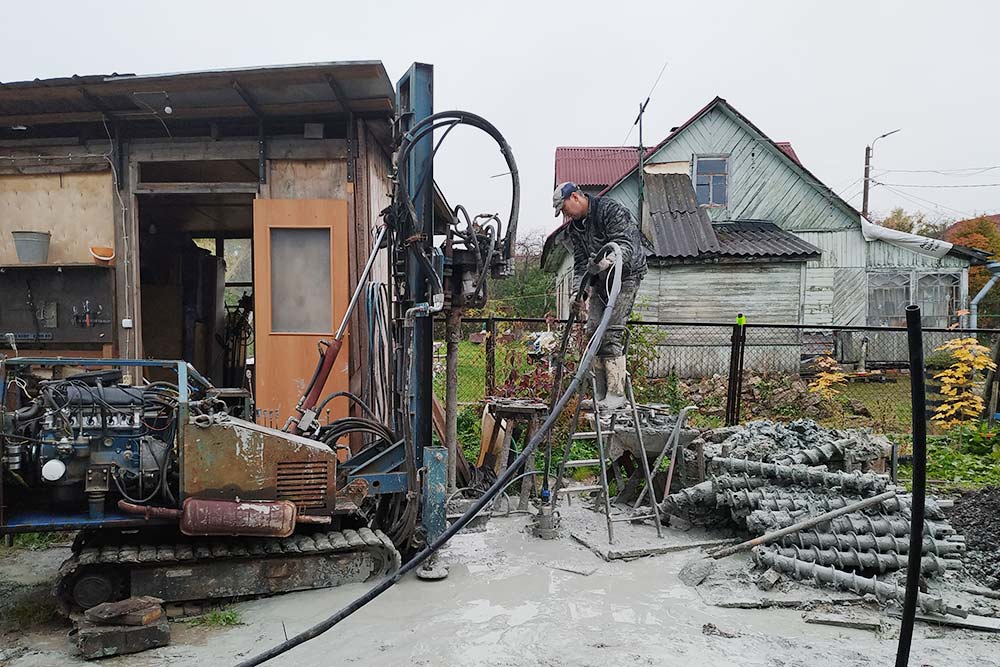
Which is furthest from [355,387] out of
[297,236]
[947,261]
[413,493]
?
[947,261]

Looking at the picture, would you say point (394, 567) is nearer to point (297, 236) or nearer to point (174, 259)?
point (297, 236)

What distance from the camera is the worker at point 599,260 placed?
471cm

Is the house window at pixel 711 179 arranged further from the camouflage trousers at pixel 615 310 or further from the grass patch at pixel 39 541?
the grass patch at pixel 39 541

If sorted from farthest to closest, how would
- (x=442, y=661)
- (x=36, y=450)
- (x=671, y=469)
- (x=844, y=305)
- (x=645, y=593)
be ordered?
(x=844, y=305)
(x=671, y=469)
(x=645, y=593)
(x=36, y=450)
(x=442, y=661)

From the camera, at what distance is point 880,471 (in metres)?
5.75

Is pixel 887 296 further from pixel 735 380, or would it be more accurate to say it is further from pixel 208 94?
pixel 208 94

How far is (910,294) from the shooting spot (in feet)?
→ 47.0

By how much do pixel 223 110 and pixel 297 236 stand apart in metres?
1.32

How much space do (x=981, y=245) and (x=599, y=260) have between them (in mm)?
21053

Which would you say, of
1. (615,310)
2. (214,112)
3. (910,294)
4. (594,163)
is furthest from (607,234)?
(594,163)

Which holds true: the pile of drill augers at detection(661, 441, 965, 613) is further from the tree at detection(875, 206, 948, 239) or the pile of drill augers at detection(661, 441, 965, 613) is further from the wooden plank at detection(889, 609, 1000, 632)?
the tree at detection(875, 206, 948, 239)

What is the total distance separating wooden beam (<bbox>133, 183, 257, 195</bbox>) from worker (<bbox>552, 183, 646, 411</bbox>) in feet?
9.94

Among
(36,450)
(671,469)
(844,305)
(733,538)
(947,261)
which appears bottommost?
(733,538)

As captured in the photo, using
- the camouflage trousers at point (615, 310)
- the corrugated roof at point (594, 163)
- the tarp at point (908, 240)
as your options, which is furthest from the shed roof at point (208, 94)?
the corrugated roof at point (594, 163)
